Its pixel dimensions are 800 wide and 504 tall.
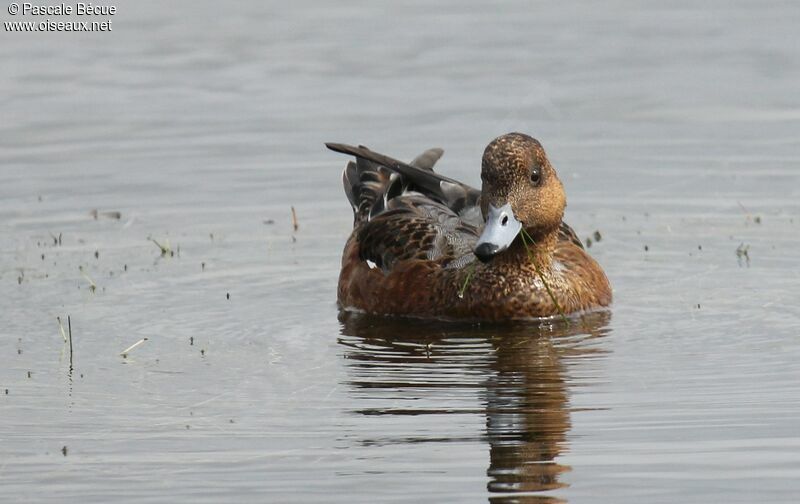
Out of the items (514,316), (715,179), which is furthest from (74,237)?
(715,179)

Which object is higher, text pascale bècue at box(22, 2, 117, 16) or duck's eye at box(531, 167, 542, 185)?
text pascale bècue at box(22, 2, 117, 16)

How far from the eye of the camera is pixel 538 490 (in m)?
6.21

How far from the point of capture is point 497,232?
9.18 metres

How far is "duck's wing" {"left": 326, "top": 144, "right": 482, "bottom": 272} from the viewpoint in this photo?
9.99 metres

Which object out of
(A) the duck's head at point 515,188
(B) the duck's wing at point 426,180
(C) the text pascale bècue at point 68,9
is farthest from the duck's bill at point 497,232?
(C) the text pascale bècue at point 68,9

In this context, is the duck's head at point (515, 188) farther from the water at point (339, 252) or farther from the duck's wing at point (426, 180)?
the duck's wing at point (426, 180)

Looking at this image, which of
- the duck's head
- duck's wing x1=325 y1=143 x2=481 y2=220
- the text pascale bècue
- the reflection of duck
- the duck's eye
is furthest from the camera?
the text pascale bècue

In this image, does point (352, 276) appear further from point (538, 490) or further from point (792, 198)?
point (538, 490)

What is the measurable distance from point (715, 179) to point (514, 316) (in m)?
3.32

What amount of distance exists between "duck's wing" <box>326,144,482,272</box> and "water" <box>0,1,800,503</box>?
0.43 metres

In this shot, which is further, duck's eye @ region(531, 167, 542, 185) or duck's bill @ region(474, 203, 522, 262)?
duck's eye @ region(531, 167, 542, 185)

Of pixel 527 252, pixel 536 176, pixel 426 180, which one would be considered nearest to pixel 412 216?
pixel 426 180

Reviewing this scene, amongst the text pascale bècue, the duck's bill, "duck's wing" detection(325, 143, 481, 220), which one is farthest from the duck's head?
the text pascale bècue

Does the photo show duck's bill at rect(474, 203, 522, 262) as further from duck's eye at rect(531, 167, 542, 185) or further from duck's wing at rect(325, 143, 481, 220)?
duck's wing at rect(325, 143, 481, 220)
